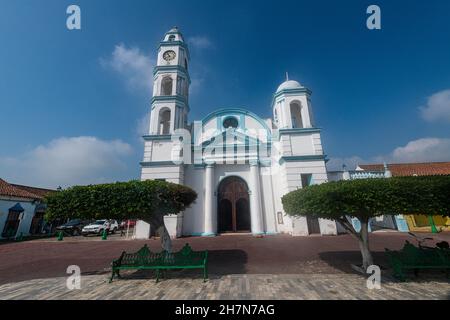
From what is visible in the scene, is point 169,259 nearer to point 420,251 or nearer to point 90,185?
point 90,185

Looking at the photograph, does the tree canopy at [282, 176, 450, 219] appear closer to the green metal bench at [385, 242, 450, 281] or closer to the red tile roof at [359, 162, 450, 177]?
the green metal bench at [385, 242, 450, 281]

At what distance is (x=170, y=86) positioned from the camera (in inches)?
754

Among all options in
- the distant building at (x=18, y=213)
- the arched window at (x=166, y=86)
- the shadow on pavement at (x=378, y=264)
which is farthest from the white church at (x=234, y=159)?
the distant building at (x=18, y=213)

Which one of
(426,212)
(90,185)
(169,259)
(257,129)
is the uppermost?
(257,129)

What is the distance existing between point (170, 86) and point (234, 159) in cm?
978

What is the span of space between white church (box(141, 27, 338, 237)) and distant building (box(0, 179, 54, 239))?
16.0 m

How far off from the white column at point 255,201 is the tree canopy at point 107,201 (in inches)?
392

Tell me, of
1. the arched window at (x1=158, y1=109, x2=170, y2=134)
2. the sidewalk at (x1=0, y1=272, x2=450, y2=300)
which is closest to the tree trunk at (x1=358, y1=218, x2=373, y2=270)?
the sidewalk at (x1=0, y1=272, x2=450, y2=300)

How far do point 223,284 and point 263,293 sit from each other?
121 cm

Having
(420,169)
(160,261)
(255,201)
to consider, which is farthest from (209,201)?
(420,169)

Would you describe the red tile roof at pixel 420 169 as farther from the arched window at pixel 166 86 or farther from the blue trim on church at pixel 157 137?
the arched window at pixel 166 86

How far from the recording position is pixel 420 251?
569 centimetres
